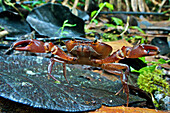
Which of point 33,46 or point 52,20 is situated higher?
point 52,20

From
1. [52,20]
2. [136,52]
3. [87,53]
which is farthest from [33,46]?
[52,20]

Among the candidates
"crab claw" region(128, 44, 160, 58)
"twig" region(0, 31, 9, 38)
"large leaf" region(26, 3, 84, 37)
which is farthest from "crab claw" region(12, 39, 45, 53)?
"twig" region(0, 31, 9, 38)

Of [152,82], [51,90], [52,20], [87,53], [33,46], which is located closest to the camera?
[51,90]

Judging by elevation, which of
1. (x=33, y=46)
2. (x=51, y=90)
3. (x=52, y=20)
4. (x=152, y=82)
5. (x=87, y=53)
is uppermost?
(x=52, y=20)

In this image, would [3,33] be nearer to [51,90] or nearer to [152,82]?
[51,90]

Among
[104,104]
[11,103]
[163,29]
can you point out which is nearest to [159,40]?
[163,29]

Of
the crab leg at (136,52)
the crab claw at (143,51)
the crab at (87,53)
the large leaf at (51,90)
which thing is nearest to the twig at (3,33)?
the large leaf at (51,90)

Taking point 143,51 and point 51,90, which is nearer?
point 51,90
